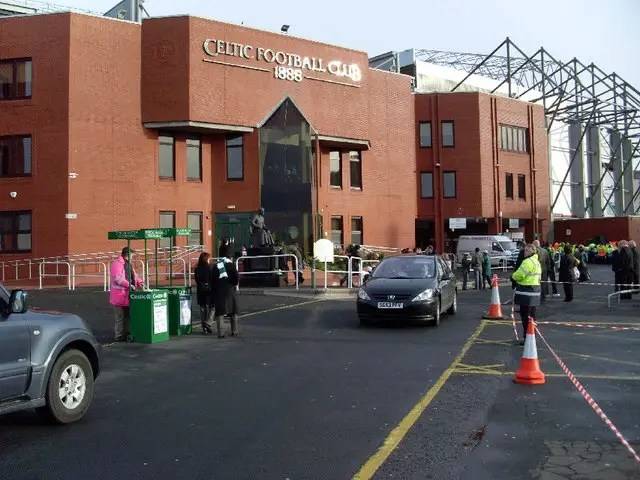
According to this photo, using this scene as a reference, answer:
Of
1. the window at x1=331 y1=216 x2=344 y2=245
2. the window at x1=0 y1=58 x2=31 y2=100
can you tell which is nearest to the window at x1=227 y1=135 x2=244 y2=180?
the window at x1=331 y1=216 x2=344 y2=245

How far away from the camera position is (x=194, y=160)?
101ft

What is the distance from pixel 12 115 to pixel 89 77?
349 centimetres

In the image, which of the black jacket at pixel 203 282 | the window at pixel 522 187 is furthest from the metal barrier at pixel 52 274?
the window at pixel 522 187

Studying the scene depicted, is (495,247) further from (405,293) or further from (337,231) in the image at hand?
(405,293)

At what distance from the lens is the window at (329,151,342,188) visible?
3409 cm

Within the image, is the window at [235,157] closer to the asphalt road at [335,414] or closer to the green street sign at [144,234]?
the green street sign at [144,234]

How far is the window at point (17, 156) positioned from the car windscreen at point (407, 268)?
18.1 metres

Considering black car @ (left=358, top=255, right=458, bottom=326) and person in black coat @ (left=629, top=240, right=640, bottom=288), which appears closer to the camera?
black car @ (left=358, top=255, right=458, bottom=326)

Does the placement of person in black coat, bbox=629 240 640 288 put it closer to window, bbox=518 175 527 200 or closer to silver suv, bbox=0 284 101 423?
silver suv, bbox=0 284 101 423

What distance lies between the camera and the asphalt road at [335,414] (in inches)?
206

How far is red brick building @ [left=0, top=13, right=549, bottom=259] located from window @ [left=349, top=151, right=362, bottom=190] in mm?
63

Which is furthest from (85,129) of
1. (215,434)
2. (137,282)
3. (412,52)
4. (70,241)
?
(412,52)

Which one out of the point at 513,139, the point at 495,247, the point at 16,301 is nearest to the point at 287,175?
the point at 495,247

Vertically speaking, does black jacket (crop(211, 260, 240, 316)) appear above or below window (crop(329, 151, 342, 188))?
below
